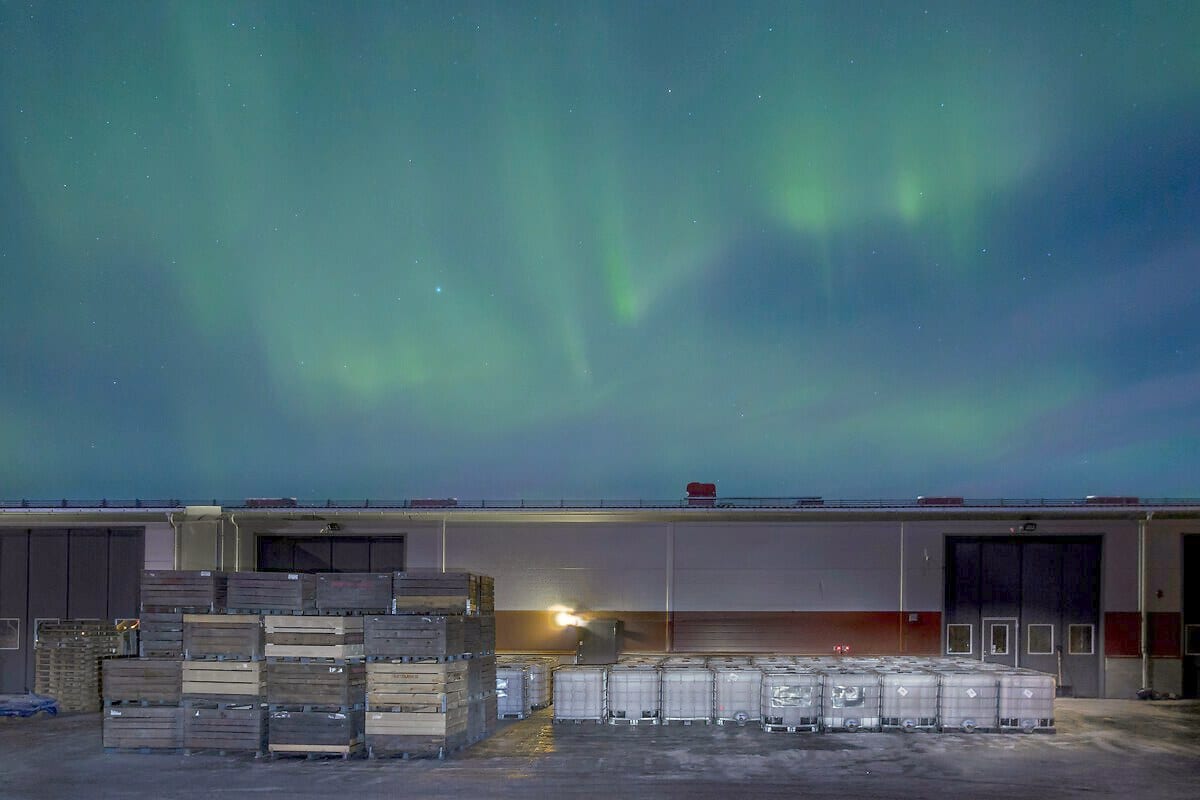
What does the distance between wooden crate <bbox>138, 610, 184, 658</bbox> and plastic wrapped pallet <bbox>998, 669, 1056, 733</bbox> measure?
59.6 ft

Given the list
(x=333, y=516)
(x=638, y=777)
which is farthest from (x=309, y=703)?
(x=333, y=516)

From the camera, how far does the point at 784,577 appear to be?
29500 mm

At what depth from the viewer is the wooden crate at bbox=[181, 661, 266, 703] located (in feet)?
67.4

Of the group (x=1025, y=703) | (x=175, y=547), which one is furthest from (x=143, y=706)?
(x=1025, y=703)

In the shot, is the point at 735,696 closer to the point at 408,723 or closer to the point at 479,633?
the point at 479,633

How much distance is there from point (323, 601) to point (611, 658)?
10632 millimetres

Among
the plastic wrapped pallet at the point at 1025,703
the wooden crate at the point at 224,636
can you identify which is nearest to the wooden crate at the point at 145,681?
the wooden crate at the point at 224,636

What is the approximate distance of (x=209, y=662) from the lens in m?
20.8

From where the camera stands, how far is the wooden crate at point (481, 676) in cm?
2156

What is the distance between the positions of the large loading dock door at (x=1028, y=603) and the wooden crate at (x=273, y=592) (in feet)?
61.1

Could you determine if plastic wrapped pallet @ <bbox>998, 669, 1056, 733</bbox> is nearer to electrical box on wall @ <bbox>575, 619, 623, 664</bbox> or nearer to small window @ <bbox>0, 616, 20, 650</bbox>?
electrical box on wall @ <bbox>575, 619, 623, 664</bbox>

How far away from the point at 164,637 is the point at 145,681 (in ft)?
3.10

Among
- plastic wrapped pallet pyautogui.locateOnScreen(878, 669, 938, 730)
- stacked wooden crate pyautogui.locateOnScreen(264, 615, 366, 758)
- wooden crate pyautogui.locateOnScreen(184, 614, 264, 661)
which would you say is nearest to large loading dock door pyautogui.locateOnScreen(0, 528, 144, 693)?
wooden crate pyautogui.locateOnScreen(184, 614, 264, 661)

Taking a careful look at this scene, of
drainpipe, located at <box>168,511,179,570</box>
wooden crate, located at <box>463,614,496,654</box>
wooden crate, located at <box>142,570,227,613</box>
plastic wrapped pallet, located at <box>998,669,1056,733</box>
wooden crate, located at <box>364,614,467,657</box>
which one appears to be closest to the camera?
wooden crate, located at <box>364,614,467,657</box>
